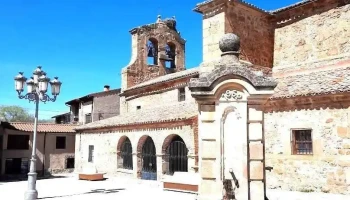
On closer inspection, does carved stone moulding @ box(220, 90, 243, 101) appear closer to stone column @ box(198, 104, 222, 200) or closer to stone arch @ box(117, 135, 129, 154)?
stone column @ box(198, 104, 222, 200)

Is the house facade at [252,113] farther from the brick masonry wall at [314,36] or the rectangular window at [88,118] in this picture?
the rectangular window at [88,118]

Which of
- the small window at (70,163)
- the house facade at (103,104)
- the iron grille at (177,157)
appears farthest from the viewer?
the house facade at (103,104)

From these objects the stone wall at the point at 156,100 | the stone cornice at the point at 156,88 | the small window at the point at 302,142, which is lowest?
the small window at the point at 302,142

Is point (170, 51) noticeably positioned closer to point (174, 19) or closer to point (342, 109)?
point (174, 19)

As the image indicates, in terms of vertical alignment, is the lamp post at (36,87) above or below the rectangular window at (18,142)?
above

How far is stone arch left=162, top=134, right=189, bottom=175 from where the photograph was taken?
1491cm

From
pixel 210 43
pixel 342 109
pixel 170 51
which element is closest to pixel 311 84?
pixel 342 109

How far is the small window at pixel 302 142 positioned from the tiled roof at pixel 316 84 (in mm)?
1394

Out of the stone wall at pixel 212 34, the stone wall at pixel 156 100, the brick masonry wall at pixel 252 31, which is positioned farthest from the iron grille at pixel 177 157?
the brick masonry wall at pixel 252 31

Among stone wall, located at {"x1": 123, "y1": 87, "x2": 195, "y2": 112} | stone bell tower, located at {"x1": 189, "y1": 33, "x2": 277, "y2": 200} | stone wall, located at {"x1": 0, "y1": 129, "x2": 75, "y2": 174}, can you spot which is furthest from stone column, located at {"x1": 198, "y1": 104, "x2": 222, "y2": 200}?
stone wall, located at {"x1": 0, "y1": 129, "x2": 75, "y2": 174}

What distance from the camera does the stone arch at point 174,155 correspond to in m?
14.9

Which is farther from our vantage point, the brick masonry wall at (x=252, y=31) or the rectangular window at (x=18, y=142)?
the rectangular window at (x=18, y=142)

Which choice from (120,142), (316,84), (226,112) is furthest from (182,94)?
(226,112)

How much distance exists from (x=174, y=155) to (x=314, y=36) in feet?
27.0
